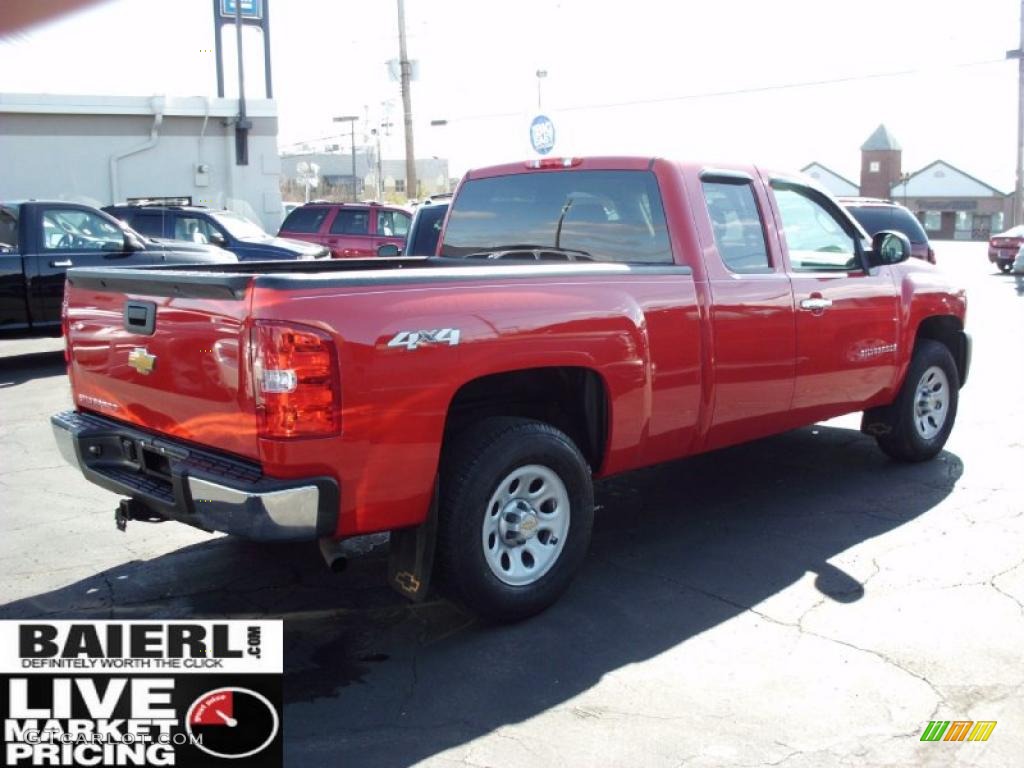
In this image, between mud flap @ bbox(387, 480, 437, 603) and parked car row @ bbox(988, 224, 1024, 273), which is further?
parked car row @ bbox(988, 224, 1024, 273)

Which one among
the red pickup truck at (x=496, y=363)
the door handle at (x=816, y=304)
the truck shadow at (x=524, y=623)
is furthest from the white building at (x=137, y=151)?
the door handle at (x=816, y=304)

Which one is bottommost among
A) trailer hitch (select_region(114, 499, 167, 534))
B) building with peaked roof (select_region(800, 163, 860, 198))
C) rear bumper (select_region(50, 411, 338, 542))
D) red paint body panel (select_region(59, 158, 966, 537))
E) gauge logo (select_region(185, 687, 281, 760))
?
gauge logo (select_region(185, 687, 281, 760))

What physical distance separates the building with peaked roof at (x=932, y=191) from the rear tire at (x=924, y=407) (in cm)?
8191

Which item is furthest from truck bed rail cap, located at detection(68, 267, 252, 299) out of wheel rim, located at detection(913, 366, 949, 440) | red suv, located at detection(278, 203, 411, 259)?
red suv, located at detection(278, 203, 411, 259)

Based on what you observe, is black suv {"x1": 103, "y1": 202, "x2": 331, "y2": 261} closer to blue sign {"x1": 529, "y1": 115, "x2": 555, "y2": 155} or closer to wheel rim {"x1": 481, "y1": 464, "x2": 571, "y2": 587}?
blue sign {"x1": 529, "y1": 115, "x2": 555, "y2": 155}

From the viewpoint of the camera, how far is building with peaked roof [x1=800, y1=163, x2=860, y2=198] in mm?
94688

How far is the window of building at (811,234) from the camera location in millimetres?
5965

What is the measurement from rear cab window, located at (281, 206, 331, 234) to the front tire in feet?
53.3

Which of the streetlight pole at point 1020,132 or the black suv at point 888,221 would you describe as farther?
the streetlight pole at point 1020,132

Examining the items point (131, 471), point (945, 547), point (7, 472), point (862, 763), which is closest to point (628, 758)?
point (862, 763)

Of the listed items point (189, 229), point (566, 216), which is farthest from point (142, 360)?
point (189, 229)

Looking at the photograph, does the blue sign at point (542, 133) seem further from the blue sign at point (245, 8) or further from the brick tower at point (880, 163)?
the brick tower at point (880, 163)

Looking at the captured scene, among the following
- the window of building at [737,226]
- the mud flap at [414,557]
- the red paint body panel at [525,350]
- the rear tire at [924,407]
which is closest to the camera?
the red paint body panel at [525,350]

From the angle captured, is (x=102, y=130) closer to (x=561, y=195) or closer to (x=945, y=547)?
(x=561, y=195)
